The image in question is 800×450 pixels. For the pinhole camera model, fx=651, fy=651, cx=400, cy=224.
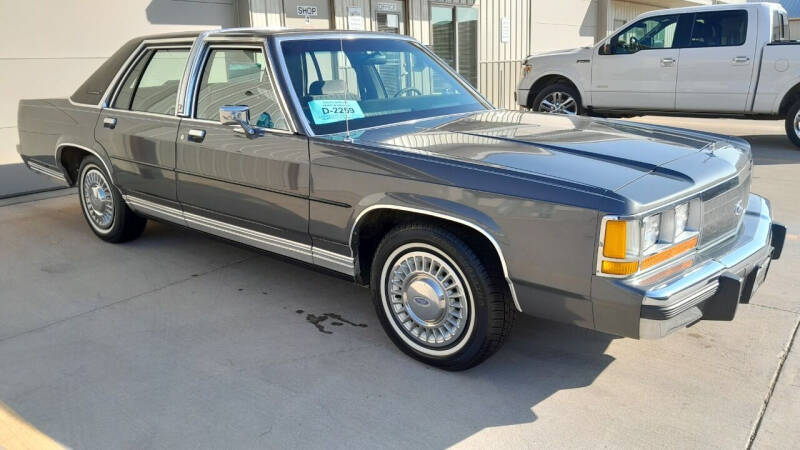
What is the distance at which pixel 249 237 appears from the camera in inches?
161

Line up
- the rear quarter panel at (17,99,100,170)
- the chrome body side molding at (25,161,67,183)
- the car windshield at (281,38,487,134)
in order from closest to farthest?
the car windshield at (281,38,487,134), the rear quarter panel at (17,99,100,170), the chrome body side molding at (25,161,67,183)

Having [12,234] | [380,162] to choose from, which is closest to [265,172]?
[380,162]

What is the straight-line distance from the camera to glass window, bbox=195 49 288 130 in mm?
3854

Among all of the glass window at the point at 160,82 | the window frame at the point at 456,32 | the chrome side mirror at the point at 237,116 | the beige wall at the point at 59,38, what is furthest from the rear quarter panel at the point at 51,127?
the window frame at the point at 456,32

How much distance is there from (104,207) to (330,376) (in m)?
3.11

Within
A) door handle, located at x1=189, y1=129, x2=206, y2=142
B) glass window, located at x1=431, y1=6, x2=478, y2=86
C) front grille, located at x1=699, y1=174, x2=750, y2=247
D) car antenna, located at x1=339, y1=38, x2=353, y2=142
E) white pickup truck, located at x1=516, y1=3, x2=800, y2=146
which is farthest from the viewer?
glass window, located at x1=431, y1=6, x2=478, y2=86

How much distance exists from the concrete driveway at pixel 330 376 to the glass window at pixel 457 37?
8.73m

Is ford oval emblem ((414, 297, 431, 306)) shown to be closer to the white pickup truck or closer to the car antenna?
the car antenna

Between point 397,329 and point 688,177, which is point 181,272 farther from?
point 688,177

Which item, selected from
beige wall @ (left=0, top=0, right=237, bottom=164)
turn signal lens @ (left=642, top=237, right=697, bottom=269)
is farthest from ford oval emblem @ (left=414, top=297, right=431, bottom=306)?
beige wall @ (left=0, top=0, right=237, bottom=164)

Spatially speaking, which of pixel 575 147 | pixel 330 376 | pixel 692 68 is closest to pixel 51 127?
pixel 330 376

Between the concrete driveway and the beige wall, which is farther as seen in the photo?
the beige wall

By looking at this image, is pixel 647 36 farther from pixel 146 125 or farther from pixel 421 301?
pixel 421 301

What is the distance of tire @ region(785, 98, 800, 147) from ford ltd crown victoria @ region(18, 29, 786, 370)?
21.9 feet
